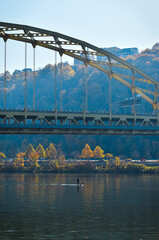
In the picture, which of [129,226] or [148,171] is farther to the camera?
[148,171]

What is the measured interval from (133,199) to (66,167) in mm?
86785

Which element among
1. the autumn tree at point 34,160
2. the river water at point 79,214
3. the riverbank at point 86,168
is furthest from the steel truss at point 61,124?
the autumn tree at point 34,160

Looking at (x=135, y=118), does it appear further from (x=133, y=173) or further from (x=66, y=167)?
(x=66, y=167)

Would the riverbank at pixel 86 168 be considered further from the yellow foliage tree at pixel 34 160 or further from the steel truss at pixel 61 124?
the steel truss at pixel 61 124

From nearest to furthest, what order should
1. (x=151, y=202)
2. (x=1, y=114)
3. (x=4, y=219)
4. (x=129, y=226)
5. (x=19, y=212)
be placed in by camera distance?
(x=129, y=226) → (x=4, y=219) → (x=19, y=212) → (x=151, y=202) → (x=1, y=114)

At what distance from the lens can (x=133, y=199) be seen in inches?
2633

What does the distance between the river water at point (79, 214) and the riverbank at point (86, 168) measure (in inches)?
2492

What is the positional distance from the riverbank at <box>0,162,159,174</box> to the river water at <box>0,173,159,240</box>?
63.3m

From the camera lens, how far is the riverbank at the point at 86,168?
142625 mm

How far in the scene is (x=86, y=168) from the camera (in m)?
149

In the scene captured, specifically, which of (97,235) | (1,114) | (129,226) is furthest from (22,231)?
(1,114)

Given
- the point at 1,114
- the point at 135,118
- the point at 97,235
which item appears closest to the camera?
the point at 97,235

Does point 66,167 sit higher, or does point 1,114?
point 1,114

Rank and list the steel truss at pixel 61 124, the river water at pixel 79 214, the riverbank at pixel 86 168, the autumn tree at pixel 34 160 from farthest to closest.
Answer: the autumn tree at pixel 34 160
the riverbank at pixel 86 168
the steel truss at pixel 61 124
the river water at pixel 79 214
